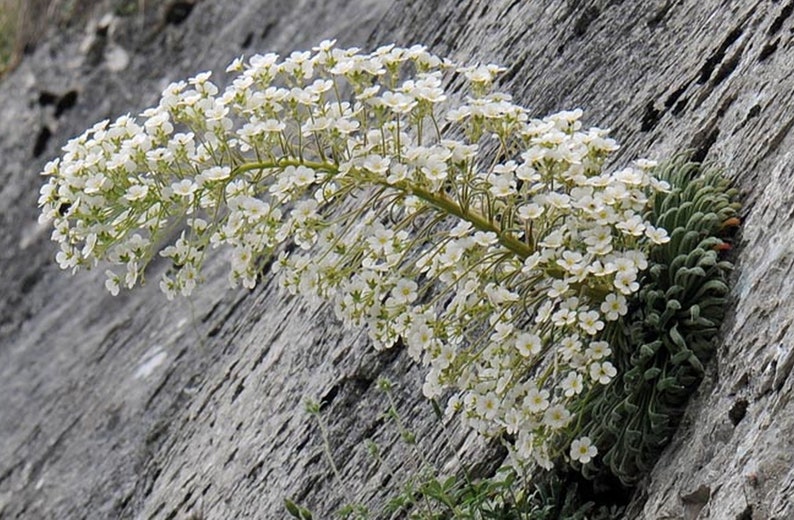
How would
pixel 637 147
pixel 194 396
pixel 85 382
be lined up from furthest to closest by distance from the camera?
pixel 85 382
pixel 194 396
pixel 637 147

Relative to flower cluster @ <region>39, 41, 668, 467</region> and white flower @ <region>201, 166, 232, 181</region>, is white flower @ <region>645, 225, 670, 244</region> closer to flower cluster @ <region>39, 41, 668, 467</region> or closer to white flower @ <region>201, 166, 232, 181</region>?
flower cluster @ <region>39, 41, 668, 467</region>

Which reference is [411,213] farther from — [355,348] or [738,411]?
[355,348]

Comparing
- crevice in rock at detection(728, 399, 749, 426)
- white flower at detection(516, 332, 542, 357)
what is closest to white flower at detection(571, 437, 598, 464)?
white flower at detection(516, 332, 542, 357)

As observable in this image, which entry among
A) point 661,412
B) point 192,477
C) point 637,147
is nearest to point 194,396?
point 192,477

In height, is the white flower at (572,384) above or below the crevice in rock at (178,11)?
above

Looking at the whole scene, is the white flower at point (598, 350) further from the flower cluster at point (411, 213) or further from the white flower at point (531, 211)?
the white flower at point (531, 211)

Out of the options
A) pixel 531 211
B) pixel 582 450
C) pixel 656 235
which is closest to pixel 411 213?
pixel 531 211

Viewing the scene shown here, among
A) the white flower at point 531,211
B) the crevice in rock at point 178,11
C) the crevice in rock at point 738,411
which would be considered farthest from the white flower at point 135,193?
the crevice in rock at point 178,11

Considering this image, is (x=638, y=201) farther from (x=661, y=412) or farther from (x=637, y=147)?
(x=637, y=147)
